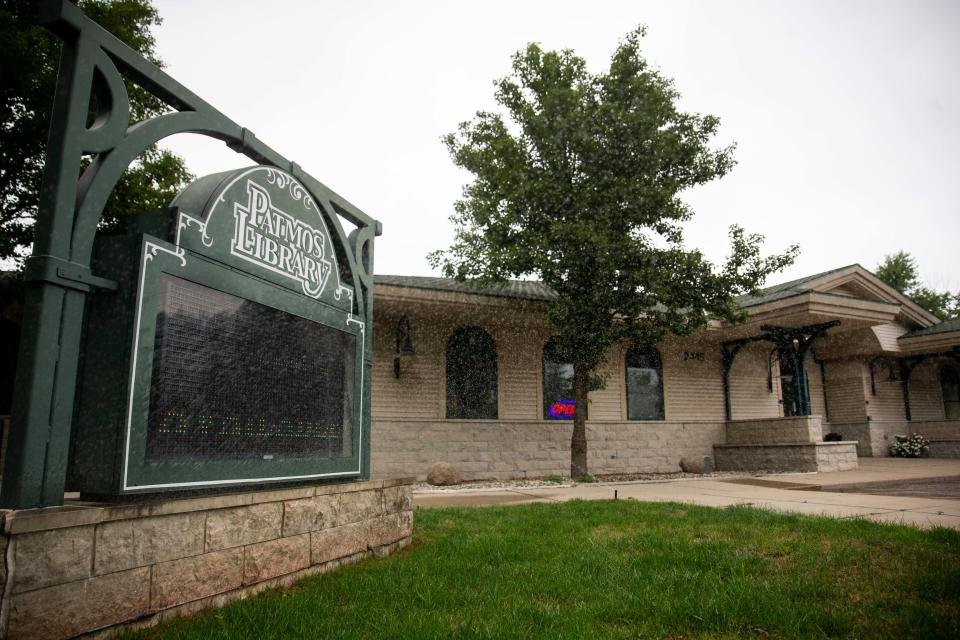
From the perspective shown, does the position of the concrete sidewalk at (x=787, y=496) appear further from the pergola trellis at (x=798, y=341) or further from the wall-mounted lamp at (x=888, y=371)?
the wall-mounted lamp at (x=888, y=371)

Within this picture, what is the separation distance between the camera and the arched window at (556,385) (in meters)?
14.0

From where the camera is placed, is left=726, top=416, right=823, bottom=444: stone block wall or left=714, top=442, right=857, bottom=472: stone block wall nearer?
left=714, top=442, right=857, bottom=472: stone block wall

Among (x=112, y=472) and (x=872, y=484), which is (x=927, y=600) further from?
(x=872, y=484)

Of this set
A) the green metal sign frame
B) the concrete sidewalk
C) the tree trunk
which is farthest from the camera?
the tree trunk

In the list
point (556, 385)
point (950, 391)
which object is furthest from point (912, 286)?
point (556, 385)

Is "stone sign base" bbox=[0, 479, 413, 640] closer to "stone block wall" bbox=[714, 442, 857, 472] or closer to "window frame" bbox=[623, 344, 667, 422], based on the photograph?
"window frame" bbox=[623, 344, 667, 422]

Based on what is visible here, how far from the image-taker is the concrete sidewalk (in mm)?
6162

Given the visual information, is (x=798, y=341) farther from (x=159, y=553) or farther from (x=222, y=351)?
(x=159, y=553)

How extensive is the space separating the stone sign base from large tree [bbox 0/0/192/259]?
10.2m

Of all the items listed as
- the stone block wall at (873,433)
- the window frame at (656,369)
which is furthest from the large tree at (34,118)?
the stone block wall at (873,433)

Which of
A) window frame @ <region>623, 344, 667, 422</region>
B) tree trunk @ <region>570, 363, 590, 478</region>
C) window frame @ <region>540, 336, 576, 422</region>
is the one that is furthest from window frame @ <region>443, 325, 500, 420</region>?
window frame @ <region>623, 344, 667, 422</region>

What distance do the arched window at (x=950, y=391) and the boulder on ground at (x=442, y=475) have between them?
19570 mm

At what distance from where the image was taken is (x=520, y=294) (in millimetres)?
12984

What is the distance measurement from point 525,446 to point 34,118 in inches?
457
